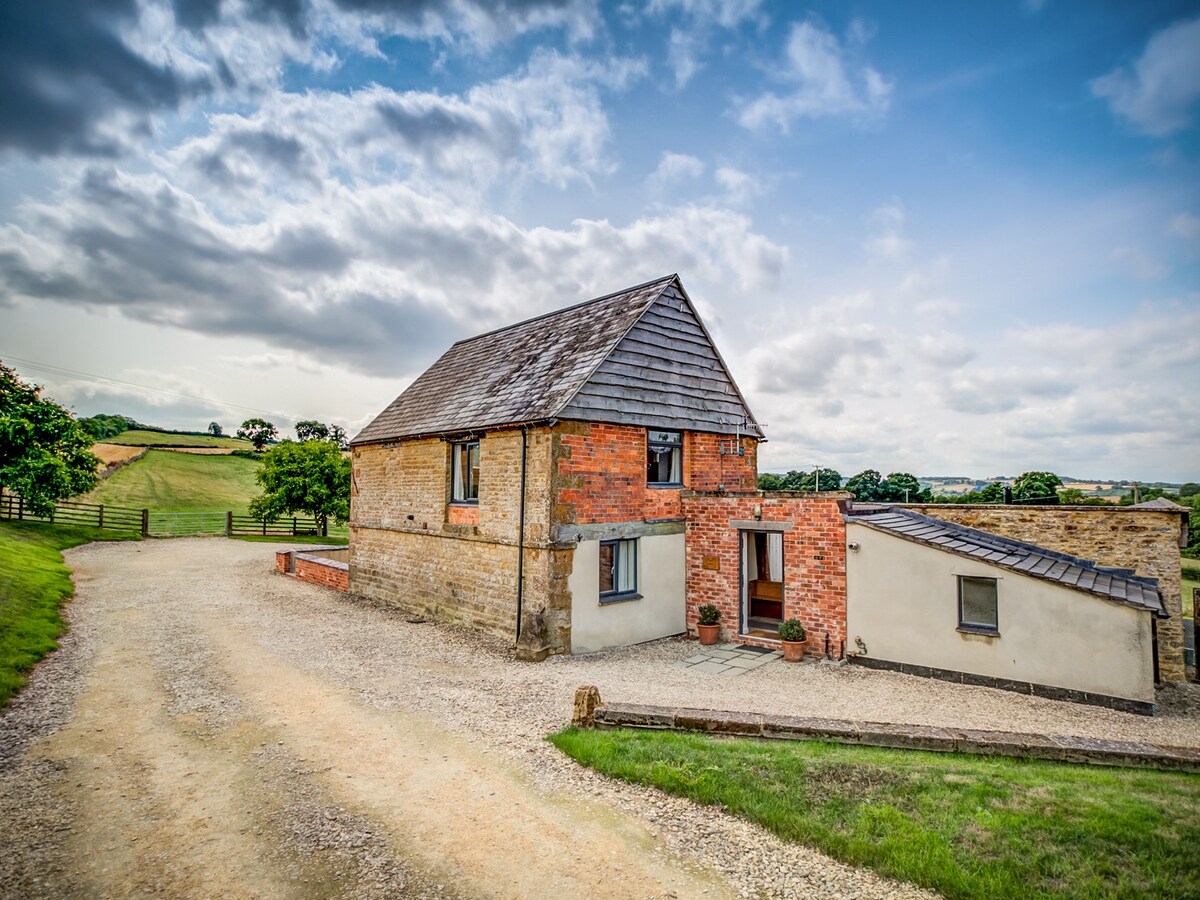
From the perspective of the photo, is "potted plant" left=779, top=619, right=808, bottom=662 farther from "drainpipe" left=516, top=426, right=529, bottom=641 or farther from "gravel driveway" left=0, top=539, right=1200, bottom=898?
"drainpipe" left=516, top=426, right=529, bottom=641

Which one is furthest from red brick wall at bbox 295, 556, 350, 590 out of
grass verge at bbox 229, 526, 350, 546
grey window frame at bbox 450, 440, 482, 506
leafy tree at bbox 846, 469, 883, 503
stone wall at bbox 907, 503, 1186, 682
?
leafy tree at bbox 846, 469, 883, 503

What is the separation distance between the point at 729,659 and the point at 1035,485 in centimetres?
2254

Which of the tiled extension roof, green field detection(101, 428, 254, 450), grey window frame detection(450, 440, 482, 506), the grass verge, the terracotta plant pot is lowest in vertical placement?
the terracotta plant pot

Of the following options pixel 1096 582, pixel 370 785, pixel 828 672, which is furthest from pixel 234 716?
pixel 1096 582

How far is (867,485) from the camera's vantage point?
105 ft

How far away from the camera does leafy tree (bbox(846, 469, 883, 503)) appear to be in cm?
3112

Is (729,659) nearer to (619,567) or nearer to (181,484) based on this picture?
(619,567)

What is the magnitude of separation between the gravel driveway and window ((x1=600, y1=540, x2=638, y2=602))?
4.70 feet

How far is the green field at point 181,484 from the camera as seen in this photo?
39.3m

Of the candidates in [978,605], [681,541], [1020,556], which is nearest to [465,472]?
[681,541]

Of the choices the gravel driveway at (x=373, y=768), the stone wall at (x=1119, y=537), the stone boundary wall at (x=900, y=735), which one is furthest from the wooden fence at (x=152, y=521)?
the stone wall at (x=1119, y=537)

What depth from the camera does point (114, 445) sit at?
53562 millimetres

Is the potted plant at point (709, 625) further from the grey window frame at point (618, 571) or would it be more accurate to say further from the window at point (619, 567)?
the window at point (619, 567)

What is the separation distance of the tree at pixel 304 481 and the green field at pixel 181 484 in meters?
8.62
